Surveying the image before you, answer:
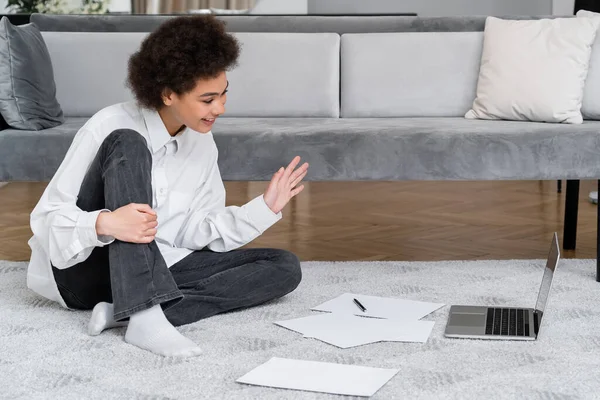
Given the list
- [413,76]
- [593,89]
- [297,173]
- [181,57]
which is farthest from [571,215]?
[181,57]

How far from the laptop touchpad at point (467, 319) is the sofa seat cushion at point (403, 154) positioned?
2.04ft

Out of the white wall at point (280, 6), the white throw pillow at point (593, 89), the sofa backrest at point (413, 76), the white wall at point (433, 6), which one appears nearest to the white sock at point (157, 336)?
the sofa backrest at point (413, 76)

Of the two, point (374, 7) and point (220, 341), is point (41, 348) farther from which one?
point (374, 7)

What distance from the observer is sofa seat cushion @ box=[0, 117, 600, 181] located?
9.32 ft

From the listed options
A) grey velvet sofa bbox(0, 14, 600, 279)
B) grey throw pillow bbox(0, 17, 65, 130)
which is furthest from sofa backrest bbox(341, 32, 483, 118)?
grey throw pillow bbox(0, 17, 65, 130)

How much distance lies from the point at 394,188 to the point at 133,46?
1880 mm

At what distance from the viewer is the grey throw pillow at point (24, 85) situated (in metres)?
3.00

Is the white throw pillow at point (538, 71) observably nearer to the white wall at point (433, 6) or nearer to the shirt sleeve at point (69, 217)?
the shirt sleeve at point (69, 217)

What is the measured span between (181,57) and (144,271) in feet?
1.65

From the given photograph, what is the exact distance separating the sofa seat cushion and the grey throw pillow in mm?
172

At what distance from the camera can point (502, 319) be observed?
230cm

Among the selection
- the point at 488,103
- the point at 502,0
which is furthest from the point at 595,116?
the point at 502,0

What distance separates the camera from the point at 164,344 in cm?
203

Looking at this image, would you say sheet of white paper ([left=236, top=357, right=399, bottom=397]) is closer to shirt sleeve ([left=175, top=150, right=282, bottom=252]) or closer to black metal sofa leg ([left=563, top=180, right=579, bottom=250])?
shirt sleeve ([left=175, top=150, right=282, bottom=252])
